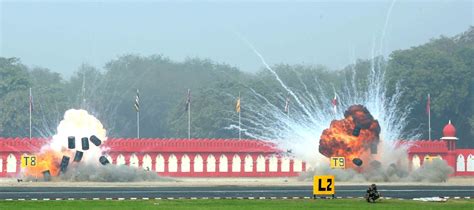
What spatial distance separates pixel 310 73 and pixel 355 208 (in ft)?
322

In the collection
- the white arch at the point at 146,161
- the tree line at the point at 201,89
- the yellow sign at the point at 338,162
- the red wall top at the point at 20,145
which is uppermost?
the tree line at the point at 201,89

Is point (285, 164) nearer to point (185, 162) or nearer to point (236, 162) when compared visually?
point (236, 162)

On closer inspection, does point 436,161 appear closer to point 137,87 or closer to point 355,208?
point 355,208

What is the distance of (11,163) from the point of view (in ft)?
375

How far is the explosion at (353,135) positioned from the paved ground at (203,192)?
14.8 meters

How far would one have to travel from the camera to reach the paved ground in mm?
75938

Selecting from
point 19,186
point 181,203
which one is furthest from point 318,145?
point 181,203

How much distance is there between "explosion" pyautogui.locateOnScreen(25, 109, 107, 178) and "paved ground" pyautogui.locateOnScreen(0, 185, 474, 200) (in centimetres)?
1612

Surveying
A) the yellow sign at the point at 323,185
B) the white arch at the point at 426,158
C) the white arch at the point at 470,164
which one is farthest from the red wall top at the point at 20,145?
the yellow sign at the point at 323,185

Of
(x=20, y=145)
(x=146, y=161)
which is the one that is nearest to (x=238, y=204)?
(x=20, y=145)

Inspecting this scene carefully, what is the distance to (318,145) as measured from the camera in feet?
365

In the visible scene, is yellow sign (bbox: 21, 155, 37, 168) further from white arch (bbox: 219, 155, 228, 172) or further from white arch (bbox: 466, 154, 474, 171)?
white arch (bbox: 466, 154, 474, 171)

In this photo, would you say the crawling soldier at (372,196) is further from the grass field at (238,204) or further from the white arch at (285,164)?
the white arch at (285,164)

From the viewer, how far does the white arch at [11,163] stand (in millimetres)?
113938
